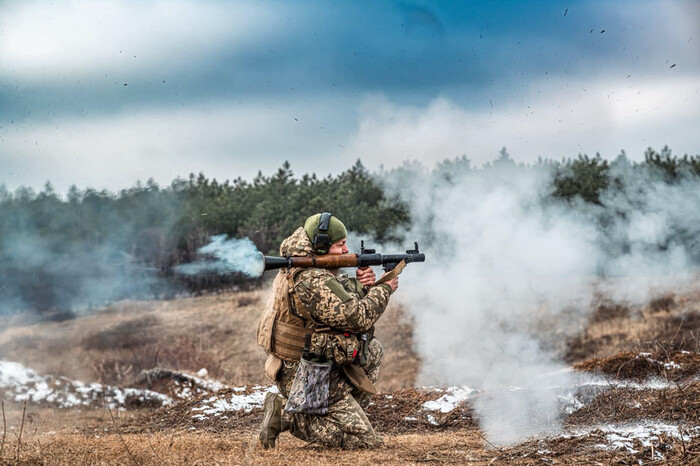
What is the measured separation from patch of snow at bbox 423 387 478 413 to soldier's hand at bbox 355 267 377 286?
126 inches

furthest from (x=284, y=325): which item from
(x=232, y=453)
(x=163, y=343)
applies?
(x=163, y=343)

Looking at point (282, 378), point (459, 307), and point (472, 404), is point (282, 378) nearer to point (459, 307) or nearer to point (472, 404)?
point (472, 404)

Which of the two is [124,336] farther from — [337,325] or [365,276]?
[337,325]

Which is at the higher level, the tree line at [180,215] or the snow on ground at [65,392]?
the tree line at [180,215]

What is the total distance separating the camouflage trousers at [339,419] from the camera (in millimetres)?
7059

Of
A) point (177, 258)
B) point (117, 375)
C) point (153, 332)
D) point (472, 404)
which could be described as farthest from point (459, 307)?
point (177, 258)

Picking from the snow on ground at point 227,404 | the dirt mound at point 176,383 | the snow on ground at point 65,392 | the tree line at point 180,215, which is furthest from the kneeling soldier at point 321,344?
the dirt mound at point 176,383

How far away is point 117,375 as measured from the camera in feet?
58.0

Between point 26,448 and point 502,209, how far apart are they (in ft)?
27.4

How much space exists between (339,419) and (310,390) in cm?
42

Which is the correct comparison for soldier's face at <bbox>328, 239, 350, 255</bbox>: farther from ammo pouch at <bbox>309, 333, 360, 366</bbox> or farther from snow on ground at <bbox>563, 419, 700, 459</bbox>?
snow on ground at <bbox>563, 419, 700, 459</bbox>

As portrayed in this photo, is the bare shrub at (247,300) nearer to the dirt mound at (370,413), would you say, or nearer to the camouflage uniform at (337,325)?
the dirt mound at (370,413)

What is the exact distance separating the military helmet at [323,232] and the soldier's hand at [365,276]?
428 mm

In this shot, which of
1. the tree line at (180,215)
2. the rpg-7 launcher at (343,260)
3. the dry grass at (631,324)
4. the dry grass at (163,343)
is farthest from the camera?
the dry grass at (631,324)
